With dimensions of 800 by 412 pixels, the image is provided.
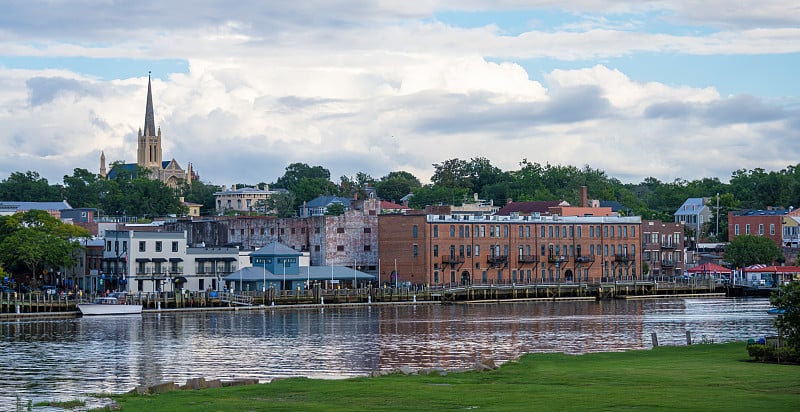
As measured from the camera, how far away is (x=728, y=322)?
94.0m

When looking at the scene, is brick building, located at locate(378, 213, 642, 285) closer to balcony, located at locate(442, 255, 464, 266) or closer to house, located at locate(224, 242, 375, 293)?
balcony, located at locate(442, 255, 464, 266)

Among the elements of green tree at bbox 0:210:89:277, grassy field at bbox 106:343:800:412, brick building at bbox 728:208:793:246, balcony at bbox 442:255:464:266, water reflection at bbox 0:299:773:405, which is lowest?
water reflection at bbox 0:299:773:405

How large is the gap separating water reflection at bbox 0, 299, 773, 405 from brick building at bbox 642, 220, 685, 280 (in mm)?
43162

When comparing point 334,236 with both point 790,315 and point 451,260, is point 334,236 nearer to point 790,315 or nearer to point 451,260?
point 451,260

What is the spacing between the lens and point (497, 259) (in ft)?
478

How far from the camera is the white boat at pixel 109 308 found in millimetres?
109375

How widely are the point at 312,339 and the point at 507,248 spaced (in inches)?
2683

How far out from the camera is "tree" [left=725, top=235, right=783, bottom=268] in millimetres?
168375

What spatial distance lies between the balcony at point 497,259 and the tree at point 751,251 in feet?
131

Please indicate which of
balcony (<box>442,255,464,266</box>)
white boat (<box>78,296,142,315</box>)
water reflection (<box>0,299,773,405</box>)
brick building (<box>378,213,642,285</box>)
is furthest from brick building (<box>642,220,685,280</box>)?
white boat (<box>78,296,142,315</box>)

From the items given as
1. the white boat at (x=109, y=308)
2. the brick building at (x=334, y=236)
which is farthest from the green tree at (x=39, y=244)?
the brick building at (x=334, y=236)

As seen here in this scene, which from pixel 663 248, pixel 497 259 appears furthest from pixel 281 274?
pixel 663 248

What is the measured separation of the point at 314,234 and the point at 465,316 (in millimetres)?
42759

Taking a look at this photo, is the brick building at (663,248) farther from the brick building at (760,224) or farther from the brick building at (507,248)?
the brick building at (760,224)
